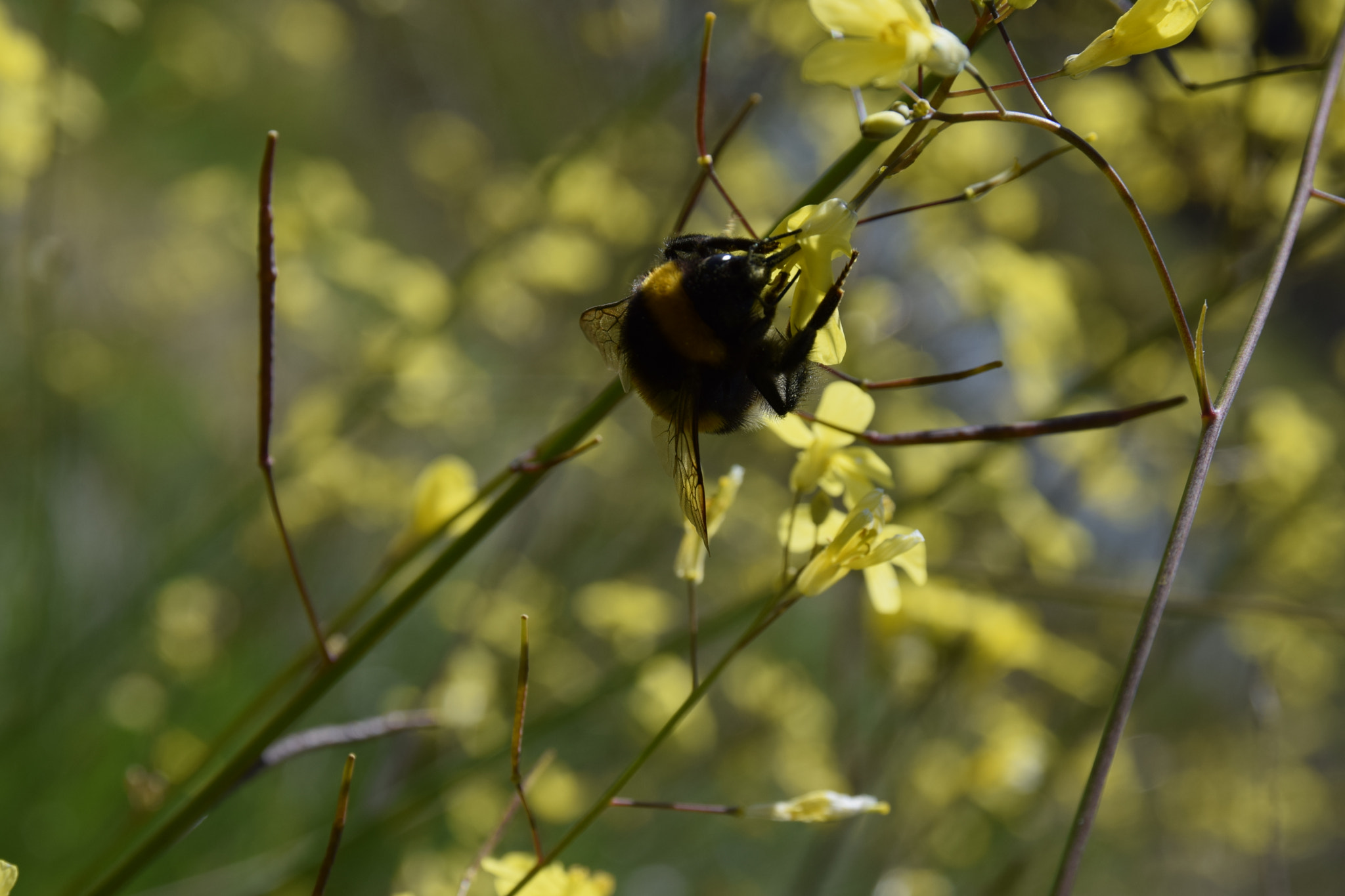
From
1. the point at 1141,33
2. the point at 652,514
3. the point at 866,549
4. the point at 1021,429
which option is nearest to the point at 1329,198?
the point at 1141,33

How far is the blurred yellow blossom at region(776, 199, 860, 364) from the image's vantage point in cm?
62

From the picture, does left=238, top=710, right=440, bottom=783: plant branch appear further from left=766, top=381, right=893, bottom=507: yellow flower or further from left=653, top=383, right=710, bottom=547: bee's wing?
left=766, top=381, right=893, bottom=507: yellow flower

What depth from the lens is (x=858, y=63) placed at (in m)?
0.59

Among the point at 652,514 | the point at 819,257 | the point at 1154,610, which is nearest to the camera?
the point at 1154,610

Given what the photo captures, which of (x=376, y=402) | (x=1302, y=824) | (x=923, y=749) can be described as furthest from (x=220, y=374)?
(x=1302, y=824)

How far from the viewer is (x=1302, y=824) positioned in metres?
3.95

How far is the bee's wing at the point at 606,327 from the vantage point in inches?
38.2

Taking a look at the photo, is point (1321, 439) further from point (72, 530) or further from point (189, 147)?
point (189, 147)

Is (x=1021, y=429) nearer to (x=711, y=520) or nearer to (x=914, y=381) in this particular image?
(x=914, y=381)

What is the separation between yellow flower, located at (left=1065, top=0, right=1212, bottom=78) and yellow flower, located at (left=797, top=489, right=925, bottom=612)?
34 centimetres

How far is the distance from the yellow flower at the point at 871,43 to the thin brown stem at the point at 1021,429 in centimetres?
24

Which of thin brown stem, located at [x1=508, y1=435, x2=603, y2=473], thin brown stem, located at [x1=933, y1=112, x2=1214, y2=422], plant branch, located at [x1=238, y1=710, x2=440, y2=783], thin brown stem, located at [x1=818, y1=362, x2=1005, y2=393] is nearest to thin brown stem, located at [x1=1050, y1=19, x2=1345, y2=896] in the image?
thin brown stem, located at [x1=933, y1=112, x2=1214, y2=422]

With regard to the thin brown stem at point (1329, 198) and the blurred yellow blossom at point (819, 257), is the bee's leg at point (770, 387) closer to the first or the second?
the blurred yellow blossom at point (819, 257)

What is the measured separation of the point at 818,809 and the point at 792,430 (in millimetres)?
326
